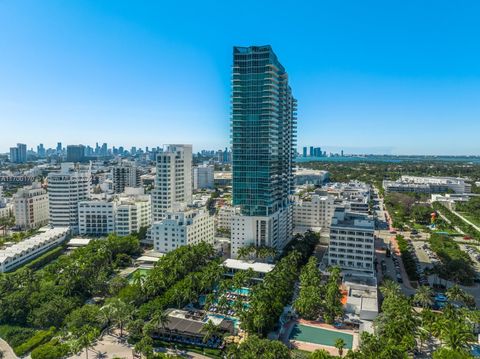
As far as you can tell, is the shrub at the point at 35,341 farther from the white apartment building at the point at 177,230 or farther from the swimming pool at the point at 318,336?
the white apartment building at the point at 177,230

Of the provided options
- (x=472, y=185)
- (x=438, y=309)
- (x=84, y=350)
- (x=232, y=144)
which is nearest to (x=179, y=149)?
(x=232, y=144)

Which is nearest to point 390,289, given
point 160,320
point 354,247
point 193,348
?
point 354,247

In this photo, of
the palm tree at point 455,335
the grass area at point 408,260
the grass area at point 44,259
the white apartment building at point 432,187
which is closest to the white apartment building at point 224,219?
the grass area at point 44,259

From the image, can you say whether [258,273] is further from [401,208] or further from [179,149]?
[401,208]

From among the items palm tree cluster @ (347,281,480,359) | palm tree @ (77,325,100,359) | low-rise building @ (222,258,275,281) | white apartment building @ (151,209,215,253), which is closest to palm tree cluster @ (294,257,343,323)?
palm tree cluster @ (347,281,480,359)

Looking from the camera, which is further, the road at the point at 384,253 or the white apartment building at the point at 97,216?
the white apartment building at the point at 97,216

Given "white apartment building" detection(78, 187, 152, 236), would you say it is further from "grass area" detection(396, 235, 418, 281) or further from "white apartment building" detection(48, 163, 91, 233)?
"grass area" detection(396, 235, 418, 281)
